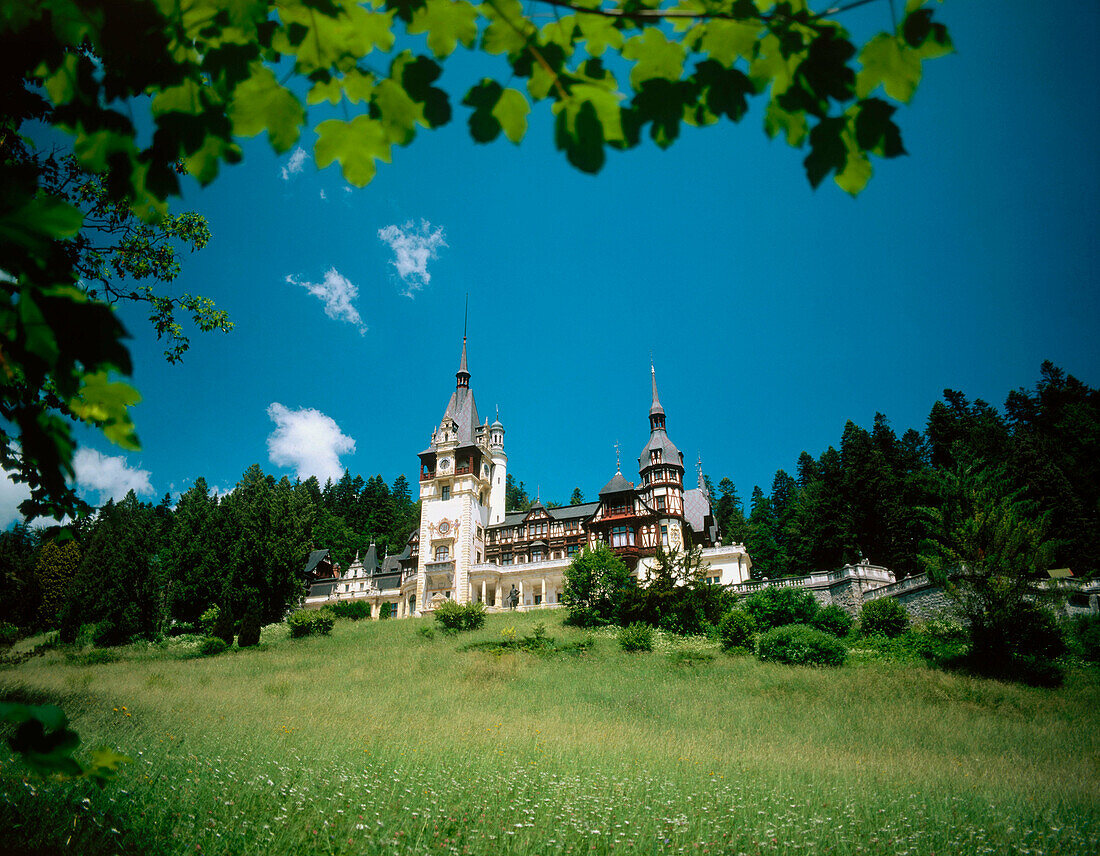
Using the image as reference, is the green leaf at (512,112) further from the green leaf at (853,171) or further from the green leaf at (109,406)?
the green leaf at (109,406)

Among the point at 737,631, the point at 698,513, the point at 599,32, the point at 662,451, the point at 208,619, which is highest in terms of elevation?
the point at 662,451

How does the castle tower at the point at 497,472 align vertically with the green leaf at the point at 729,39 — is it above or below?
above

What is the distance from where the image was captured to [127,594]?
114ft

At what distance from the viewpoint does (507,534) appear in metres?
53.9

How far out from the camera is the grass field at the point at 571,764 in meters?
6.12

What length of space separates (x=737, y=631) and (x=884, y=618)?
7309mm

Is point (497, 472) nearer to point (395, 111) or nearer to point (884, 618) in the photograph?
point (884, 618)

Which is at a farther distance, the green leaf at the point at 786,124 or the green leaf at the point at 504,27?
the green leaf at the point at 786,124

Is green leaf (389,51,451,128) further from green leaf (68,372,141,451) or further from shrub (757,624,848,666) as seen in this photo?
shrub (757,624,848,666)

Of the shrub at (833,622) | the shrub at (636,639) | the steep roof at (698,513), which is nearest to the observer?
the shrub at (636,639)

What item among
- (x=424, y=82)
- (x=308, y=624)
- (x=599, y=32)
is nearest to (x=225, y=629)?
(x=308, y=624)

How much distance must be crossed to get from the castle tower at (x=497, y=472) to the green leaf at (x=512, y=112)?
184 feet

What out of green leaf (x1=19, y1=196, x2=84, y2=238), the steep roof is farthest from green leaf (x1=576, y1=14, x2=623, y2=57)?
the steep roof

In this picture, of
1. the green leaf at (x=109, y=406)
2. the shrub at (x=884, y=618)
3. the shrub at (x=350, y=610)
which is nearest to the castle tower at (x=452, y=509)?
the shrub at (x=350, y=610)
